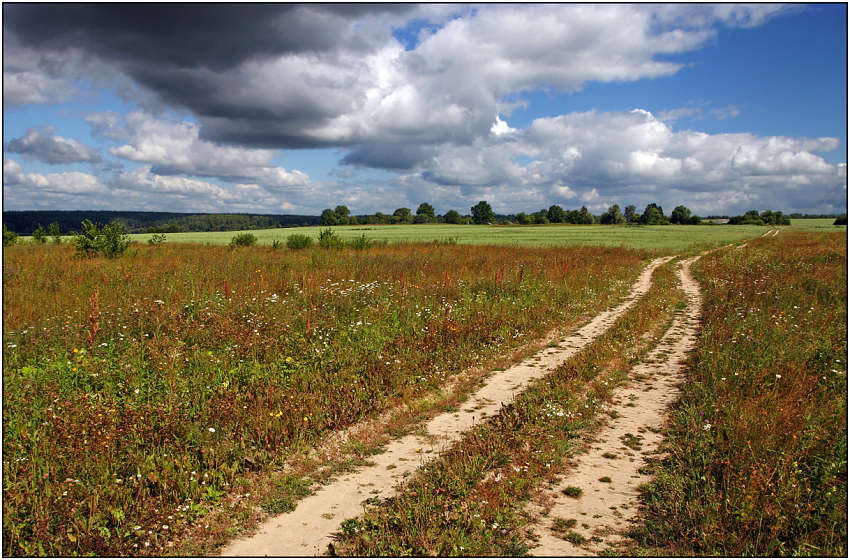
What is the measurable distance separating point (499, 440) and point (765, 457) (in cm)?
283

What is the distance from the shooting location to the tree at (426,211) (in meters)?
125

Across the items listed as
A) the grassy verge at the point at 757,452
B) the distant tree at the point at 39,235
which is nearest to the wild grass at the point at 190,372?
the grassy verge at the point at 757,452

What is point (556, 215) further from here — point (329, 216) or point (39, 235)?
point (39, 235)

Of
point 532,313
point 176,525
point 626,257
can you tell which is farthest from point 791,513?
point 626,257

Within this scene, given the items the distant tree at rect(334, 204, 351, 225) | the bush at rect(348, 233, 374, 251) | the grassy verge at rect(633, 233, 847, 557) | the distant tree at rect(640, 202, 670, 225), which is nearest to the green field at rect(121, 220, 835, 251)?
the bush at rect(348, 233, 374, 251)

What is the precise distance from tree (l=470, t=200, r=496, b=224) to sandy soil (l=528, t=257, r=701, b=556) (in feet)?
422

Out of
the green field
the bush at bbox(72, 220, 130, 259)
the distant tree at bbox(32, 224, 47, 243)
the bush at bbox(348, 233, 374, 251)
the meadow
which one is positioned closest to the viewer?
the bush at bbox(72, 220, 130, 259)

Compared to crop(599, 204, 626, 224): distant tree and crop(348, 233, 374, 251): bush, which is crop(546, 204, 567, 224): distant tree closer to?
crop(599, 204, 626, 224): distant tree

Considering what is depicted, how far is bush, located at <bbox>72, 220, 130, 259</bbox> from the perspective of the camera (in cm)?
2130

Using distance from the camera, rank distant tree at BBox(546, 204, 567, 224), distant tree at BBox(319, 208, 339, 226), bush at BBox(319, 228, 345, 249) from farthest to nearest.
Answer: distant tree at BBox(546, 204, 567, 224) < distant tree at BBox(319, 208, 339, 226) < bush at BBox(319, 228, 345, 249)

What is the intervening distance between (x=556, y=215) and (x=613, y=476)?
137m

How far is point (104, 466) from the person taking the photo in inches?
188

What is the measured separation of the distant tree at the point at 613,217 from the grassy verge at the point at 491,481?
134 metres

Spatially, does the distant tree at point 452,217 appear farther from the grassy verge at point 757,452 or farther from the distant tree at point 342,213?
the grassy verge at point 757,452
